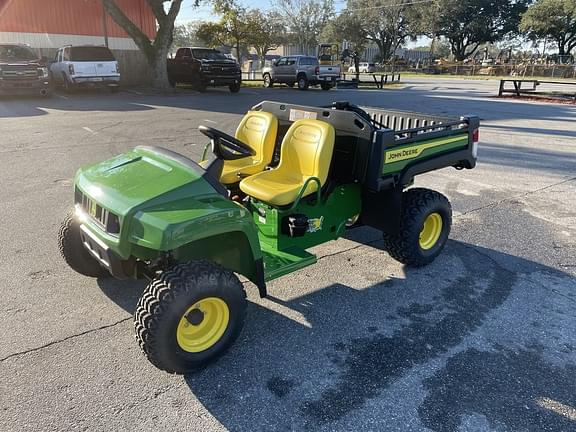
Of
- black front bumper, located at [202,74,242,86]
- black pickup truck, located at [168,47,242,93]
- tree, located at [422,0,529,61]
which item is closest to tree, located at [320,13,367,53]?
tree, located at [422,0,529,61]

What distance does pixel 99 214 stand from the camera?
275cm

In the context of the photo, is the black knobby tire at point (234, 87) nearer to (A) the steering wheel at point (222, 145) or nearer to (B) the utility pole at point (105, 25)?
(B) the utility pole at point (105, 25)

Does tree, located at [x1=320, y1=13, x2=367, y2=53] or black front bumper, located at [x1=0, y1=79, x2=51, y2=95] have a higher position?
tree, located at [x1=320, y1=13, x2=367, y2=53]

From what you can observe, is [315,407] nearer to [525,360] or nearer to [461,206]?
[525,360]

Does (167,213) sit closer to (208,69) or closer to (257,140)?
(257,140)

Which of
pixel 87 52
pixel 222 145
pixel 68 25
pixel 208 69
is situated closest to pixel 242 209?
pixel 222 145

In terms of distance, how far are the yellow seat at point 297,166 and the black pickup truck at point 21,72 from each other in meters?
14.8

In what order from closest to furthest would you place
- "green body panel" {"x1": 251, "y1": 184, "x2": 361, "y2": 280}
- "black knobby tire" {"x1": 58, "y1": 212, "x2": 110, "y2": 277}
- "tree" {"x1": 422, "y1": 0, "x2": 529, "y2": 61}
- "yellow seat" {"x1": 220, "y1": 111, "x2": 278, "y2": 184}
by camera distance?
"green body panel" {"x1": 251, "y1": 184, "x2": 361, "y2": 280}, "black knobby tire" {"x1": 58, "y1": 212, "x2": 110, "y2": 277}, "yellow seat" {"x1": 220, "y1": 111, "x2": 278, "y2": 184}, "tree" {"x1": 422, "y1": 0, "x2": 529, "y2": 61}

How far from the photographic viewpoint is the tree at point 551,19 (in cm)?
4716

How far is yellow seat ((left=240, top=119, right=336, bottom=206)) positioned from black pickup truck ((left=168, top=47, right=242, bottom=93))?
16.5 metres

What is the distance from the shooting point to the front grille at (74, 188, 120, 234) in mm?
2621

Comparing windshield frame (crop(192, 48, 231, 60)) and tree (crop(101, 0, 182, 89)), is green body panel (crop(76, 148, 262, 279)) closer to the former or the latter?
windshield frame (crop(192, 48, 231, 60))

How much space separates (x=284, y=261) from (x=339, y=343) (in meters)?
0.68

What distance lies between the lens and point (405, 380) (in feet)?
8.66
